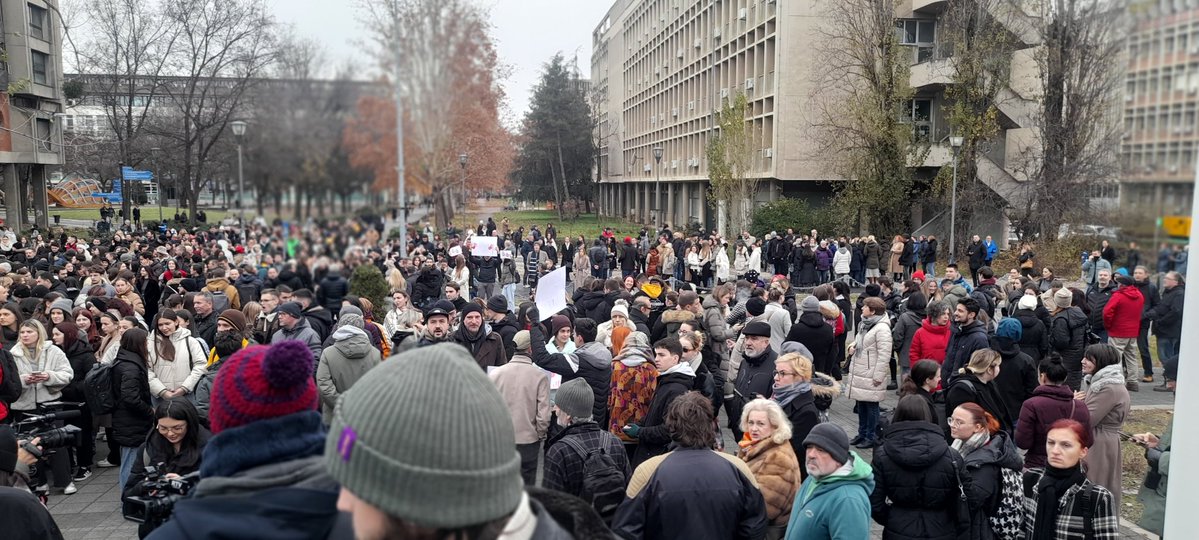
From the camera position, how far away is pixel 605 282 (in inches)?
476

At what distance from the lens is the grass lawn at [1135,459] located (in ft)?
23.0

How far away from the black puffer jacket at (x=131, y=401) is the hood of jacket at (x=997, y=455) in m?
6.79

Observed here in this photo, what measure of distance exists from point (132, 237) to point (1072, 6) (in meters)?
14.5

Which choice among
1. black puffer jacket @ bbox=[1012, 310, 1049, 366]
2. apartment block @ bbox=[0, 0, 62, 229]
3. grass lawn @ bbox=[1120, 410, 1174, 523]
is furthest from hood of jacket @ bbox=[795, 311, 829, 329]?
apartment block @ bbox=[0, 0, 62, 229]

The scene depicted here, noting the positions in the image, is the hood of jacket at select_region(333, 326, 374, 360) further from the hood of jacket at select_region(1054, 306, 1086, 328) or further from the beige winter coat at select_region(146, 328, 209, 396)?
the hood of jacket at select_region(1054, 306, 1086, 328)

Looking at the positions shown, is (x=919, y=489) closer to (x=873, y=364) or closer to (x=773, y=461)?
(x=773, y=461)

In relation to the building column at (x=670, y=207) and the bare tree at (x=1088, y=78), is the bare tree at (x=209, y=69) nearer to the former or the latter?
the bare tree at (x=1088, y=78)

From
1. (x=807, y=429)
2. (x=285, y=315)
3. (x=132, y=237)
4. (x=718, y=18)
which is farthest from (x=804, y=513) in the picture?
(x=718, y=18)

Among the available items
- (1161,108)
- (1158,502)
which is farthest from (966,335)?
(1161,108)

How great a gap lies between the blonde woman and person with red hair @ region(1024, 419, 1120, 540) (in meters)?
1.48

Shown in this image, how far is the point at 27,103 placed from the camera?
30906 millimetres

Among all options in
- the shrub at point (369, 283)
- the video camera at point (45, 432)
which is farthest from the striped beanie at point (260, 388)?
the video camera at point (45, 432)

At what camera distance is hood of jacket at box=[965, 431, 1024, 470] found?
4918 mm

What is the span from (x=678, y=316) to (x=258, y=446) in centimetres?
732
